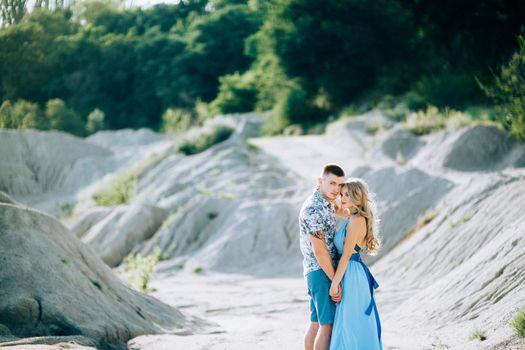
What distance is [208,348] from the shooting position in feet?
23.7

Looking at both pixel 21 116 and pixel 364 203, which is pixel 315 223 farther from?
pixel 21 116

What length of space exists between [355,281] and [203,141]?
64.5 feet

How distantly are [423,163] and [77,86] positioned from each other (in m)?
26.7

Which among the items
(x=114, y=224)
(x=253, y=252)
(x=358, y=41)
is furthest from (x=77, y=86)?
(x=253, y=252)

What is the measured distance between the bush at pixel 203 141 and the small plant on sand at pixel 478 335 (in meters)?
18.4

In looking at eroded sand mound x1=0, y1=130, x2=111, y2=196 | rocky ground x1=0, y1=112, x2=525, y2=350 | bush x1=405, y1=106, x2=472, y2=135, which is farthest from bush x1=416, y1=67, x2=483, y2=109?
eroded sand mound x1=0, y1=130, x2=111, y2=196

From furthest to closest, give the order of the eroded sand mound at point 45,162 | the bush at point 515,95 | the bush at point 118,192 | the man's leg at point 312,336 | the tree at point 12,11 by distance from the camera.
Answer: the eroded sand mound at point 45,162 < the bush at point 118,192 < the tree at point 12,11 < the bush at point 515,95 < the man's leg at point 312,336

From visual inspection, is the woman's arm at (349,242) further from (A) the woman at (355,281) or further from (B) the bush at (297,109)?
(B) the bush at (297,109)

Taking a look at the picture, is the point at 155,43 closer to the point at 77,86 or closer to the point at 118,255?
the point at 77,86

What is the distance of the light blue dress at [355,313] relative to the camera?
546 centimetres

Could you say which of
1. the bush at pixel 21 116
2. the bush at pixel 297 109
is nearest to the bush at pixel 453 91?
the bush at pixel 297 109

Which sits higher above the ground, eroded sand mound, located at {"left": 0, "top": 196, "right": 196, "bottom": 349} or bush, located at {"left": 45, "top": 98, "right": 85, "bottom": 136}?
bush, located at {"left": 45, "top": 98, "right": 85, "bottom": 136}

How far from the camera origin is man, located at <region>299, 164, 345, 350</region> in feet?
18.0

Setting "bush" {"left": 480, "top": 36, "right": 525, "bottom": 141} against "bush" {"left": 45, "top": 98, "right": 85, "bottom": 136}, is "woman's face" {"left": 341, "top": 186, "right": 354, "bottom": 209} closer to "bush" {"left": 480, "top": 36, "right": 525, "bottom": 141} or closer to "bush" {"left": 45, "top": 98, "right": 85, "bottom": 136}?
"bush" {"left": 480, "top": 36, "right": 525, "bottom": 141}
